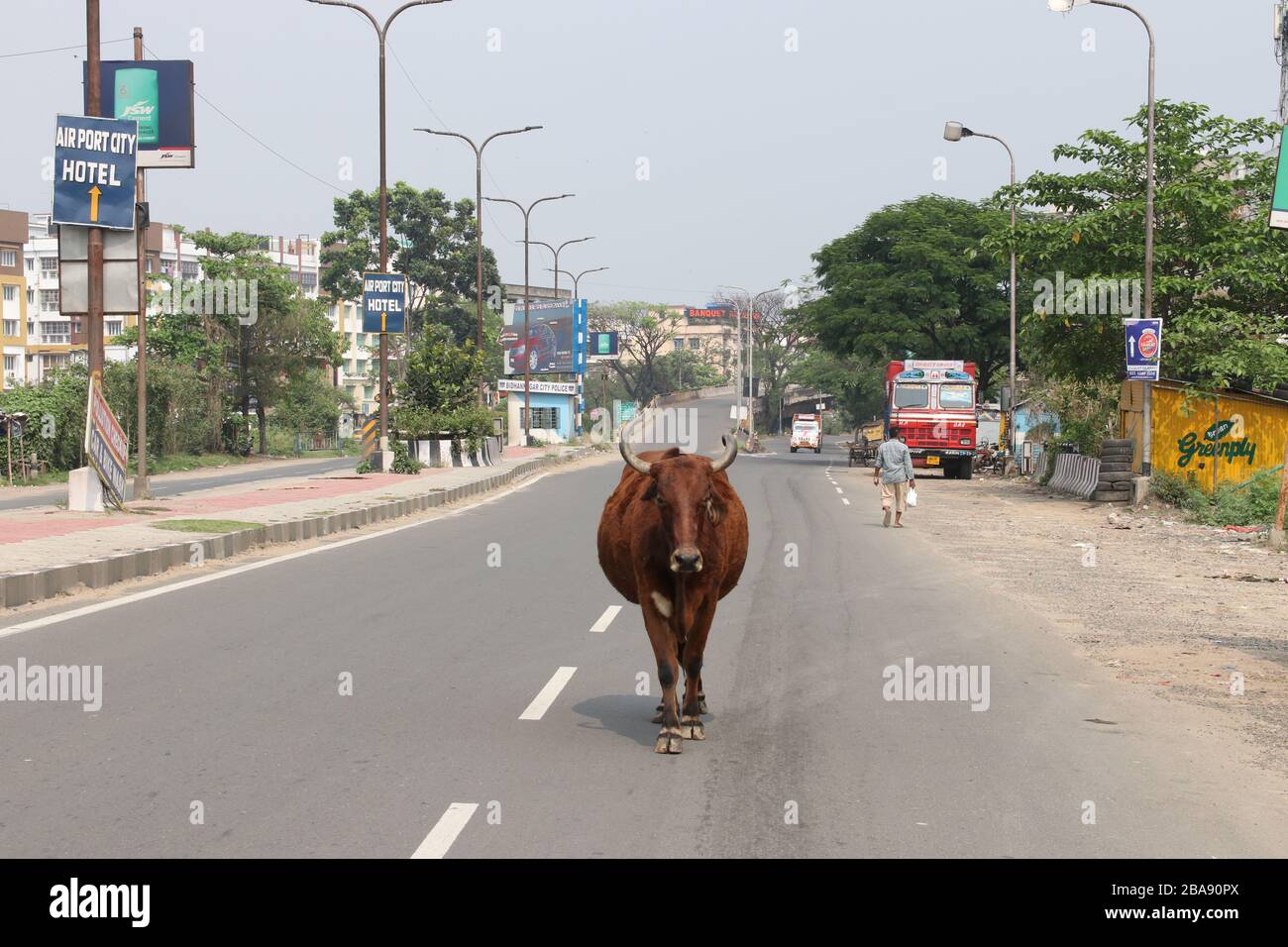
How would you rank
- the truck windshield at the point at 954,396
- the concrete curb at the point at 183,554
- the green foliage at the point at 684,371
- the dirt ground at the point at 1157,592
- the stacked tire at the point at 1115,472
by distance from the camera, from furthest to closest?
1. the green foliage at the point at 684,371
2. the truck windshield at the point at 954,396
3. the stacked tire at the point at 1115,472
4. the concrete curb at the point at 183,554
5. the dirt ground at the point at 1157,592

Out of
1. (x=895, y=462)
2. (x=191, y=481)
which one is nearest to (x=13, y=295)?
(x=191, y=481)

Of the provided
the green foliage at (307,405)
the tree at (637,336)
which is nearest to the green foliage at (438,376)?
the green foliage at (307,405)

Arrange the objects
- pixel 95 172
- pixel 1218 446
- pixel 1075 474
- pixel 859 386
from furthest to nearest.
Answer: pixel 859 386, pixel 1075 474, pixel 1218 446, pixel 95 172

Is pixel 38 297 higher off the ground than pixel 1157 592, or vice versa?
pixel 38 297

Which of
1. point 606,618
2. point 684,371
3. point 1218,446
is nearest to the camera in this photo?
point 606,618

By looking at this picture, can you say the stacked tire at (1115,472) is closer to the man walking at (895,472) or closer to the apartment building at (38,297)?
the man walking at (895,472)

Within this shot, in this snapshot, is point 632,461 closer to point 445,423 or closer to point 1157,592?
point 1157,592

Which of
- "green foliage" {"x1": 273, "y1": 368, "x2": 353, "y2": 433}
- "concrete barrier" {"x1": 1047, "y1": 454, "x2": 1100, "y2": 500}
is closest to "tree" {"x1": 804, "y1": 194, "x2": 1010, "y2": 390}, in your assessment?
"concrete barrier" {"x1": 1047, "y1": 454, "x2": 1100, "y2": 500}

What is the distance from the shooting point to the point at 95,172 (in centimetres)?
2194

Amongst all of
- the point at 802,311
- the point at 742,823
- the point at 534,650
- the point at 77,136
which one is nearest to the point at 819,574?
the point at 534,650

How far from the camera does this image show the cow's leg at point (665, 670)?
24.7 ft

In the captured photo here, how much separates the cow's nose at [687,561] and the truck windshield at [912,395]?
38.3 m

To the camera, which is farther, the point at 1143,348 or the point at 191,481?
the point at 191,481

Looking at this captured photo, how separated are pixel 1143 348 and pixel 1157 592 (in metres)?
12.6
